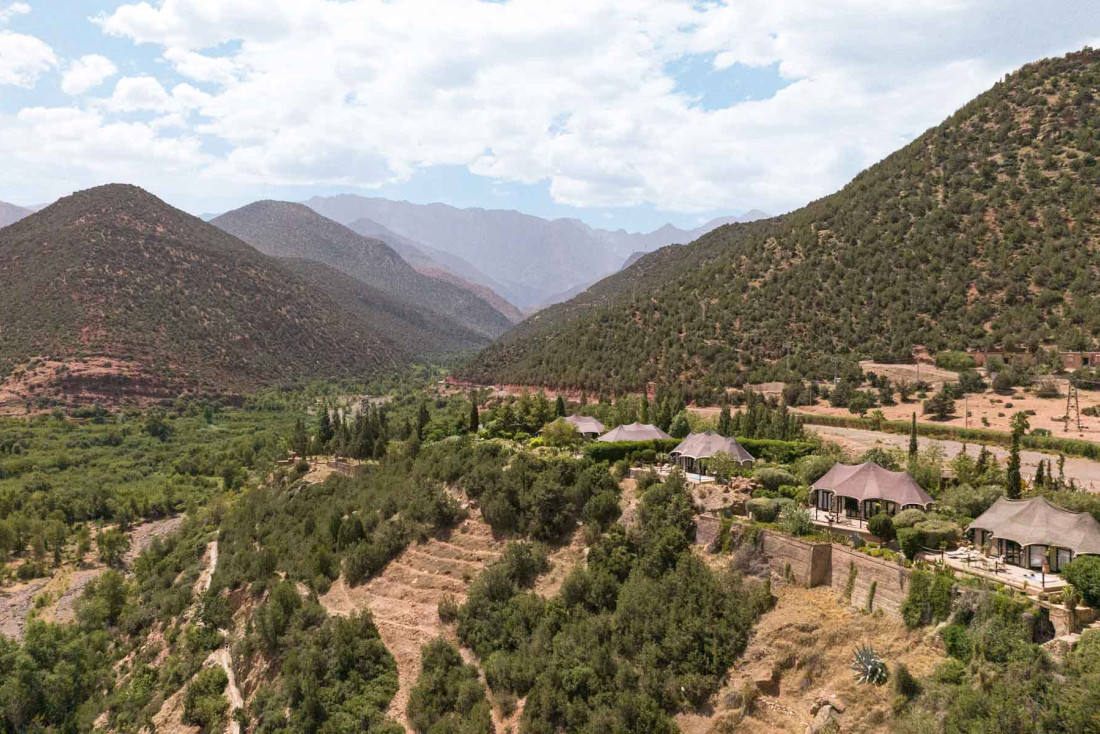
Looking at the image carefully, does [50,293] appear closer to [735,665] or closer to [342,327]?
[342,327]

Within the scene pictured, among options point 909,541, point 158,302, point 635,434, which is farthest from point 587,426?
point 158,302

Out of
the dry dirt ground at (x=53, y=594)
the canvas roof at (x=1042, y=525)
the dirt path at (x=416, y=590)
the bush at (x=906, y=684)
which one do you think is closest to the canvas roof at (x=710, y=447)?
the dirt path at (x=416, y=590)

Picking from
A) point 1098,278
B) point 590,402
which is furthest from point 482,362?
point 1098,278

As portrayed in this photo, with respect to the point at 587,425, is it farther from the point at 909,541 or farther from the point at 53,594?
the point at 53,594

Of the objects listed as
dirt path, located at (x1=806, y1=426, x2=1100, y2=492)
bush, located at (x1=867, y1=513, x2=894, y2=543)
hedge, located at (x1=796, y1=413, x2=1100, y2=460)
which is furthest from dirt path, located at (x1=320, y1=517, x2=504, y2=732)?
hedge, located at (x1=796, y1=413, x2=1100, y2=460)

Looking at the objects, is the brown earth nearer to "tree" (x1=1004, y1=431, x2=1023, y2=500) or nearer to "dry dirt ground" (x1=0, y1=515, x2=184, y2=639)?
"dry dirt ground" (x1=0, y1=515, x2=184, y2=639)

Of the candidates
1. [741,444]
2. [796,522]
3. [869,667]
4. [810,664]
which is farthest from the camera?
[741,444]

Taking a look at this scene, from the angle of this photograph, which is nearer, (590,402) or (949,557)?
(949,557)
